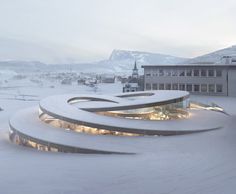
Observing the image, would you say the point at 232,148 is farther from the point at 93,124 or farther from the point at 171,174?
the point at 93,124

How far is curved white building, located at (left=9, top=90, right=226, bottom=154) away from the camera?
20.7 m

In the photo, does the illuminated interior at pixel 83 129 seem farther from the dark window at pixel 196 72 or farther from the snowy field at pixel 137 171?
the dark window at pixel 196 72

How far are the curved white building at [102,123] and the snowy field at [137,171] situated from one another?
1.68 metres

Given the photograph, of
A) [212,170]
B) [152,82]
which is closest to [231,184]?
[212,170]

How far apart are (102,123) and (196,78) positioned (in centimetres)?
2854

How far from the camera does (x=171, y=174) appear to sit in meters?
12.8

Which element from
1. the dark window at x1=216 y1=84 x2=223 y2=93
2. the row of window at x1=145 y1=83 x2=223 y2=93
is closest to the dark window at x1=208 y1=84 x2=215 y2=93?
the row of window at x1=145 y1=83 x2=223 y2=93

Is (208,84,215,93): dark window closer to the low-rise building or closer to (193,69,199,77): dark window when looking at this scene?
the low-rise building

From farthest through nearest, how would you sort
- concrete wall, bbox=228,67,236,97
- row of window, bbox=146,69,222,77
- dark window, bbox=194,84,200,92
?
dark window, bbox=194,84,200,92, row of window, bbox=146,69,222,77, concrete wall, bbox=228,67,236,97

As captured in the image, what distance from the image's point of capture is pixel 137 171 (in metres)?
13.6

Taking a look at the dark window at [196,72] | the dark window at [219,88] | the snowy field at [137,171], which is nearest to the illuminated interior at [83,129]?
the snowy field at [137,171]

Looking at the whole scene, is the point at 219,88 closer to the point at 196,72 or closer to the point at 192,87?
the point at 192,87

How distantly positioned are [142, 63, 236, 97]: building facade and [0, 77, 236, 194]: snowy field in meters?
27.1

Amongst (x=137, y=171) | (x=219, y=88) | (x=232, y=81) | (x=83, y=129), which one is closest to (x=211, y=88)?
(x=219, y=88)
